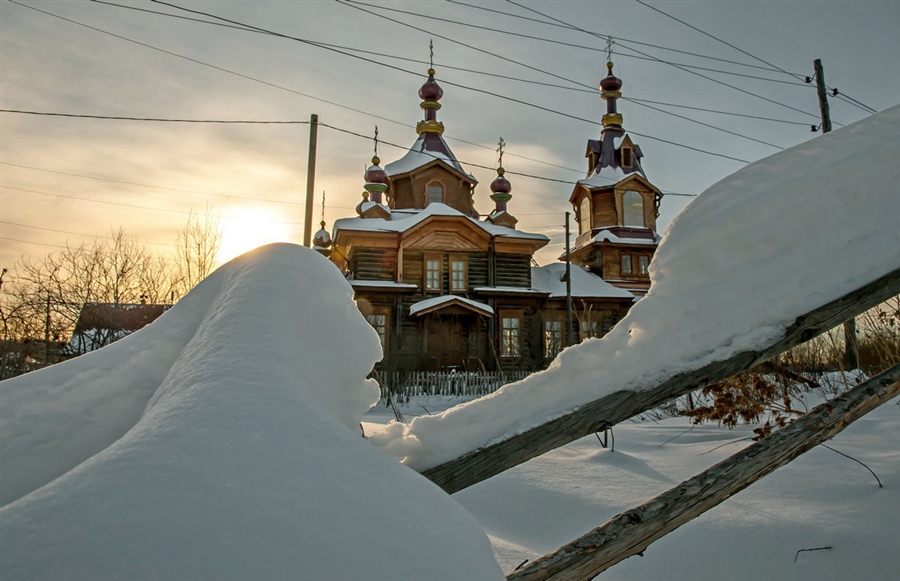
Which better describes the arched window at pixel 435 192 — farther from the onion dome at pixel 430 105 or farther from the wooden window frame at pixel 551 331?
the wooden window frame at pixel 551 331

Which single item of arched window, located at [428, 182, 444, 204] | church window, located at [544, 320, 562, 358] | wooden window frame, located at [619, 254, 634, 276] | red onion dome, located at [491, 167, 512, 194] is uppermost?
red onion dome, located at [491, 167, 512, 194]

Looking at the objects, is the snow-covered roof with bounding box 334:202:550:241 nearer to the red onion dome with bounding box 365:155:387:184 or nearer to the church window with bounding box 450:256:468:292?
the church window with bounding box 450:256:468:292

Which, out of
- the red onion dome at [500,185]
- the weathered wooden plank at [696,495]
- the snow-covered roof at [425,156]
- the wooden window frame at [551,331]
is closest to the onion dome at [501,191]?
the red onion dome at [500,185]

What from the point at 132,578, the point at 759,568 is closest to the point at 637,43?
the point at 759,568

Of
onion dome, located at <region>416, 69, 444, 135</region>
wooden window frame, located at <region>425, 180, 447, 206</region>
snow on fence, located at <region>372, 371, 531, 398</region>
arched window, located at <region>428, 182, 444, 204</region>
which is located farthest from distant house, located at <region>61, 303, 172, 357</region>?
onion dome, located at <region>416, 69, 444, 135</region>

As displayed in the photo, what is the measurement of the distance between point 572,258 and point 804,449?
26737 mm

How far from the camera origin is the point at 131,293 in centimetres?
1864

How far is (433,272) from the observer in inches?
806

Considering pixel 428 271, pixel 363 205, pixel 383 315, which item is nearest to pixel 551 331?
pixel 428 271

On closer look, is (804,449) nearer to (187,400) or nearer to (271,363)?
(271,363)

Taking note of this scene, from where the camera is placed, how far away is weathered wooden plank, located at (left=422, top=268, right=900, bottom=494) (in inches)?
62.6

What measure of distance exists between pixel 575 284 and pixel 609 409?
21.9m

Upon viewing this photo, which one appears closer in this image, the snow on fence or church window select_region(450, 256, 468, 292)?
the snow on fence

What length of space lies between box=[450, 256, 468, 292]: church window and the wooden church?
0.04 metres
